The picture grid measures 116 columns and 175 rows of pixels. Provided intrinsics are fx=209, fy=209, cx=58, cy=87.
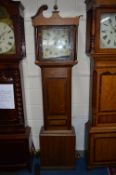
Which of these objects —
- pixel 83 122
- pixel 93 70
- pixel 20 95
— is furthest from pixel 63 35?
pixel 83 122

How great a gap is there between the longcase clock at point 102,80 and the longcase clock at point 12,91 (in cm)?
64

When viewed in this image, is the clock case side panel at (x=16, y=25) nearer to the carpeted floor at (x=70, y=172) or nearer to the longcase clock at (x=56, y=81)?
the longcase clock at (x=56, y=81)

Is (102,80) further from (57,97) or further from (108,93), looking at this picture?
(57,97)

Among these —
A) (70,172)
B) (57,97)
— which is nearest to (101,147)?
(70,172)

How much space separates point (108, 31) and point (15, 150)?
1.46 metres

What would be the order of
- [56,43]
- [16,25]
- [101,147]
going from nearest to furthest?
[16,25] < [56,43] < [101,147]

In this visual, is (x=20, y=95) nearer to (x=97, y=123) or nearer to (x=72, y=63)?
Result: (x=72, y=63)

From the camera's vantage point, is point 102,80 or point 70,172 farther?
point 70,172

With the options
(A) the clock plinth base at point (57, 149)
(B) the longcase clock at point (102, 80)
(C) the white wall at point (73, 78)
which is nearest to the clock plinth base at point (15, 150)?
(A) the clock plinth base at point (57, 149)

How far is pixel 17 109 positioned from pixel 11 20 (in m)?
0.83

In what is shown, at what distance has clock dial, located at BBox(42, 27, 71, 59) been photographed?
1.90m

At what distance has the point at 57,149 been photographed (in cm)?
216

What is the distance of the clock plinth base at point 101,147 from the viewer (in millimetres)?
2088

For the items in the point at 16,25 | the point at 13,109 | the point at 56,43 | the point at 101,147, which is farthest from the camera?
the point at 101,147
